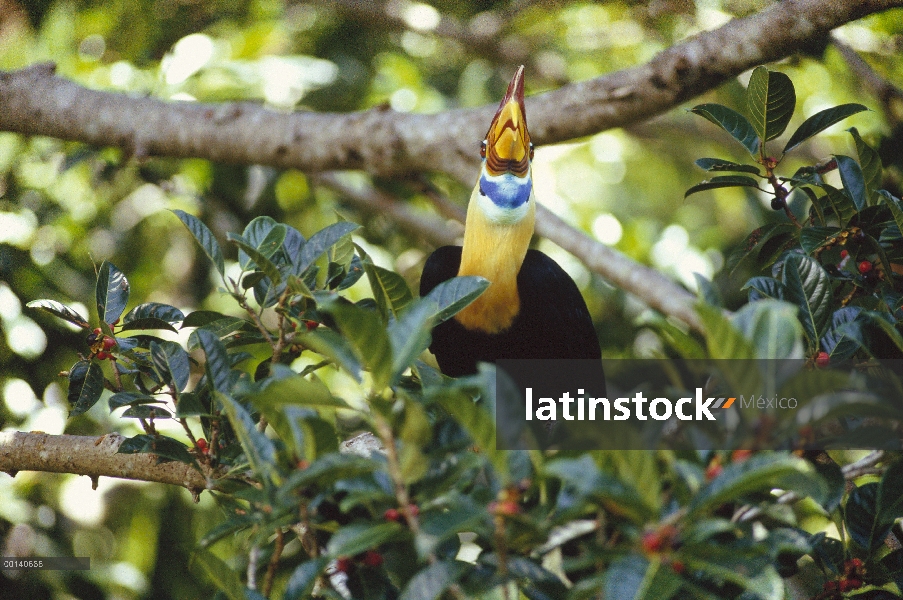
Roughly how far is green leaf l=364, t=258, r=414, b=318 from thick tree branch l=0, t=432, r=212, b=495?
24.4 inches

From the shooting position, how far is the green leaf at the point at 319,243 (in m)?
1.60

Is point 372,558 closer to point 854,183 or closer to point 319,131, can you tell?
point 854,183

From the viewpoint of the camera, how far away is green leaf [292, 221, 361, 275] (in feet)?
5.25

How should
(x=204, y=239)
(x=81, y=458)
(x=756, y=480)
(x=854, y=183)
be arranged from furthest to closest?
(x=81, y=458) < (x=854, y=183) < (x=204, y=239) < (x=756, y=480)

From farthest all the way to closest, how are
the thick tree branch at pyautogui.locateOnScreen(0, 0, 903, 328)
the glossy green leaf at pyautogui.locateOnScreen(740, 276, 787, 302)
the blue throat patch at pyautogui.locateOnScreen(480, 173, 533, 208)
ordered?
the thick tree branch at pyautogui.locateOnScreen(0, 0, 903, 328) → the blue throat patch at pyautogui.locateOnScreen(480, 173, 533, 208) → the glossy green leaf at pyautogui.locateOnScreen(740, 276, 787, 302)

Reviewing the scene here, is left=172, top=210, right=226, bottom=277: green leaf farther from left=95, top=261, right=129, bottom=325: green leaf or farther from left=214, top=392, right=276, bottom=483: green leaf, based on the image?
left=214, top=392, right=276, bottom=483: green leaf

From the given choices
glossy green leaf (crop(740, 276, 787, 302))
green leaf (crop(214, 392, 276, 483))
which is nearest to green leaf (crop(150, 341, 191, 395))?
green leaf (crop(214, 392, 276, 483))

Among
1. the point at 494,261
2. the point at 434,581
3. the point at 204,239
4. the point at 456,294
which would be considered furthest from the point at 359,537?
the point at 494,261

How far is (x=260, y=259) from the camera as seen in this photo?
4.85 ft

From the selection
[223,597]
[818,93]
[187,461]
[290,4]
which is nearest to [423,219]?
[290,4]

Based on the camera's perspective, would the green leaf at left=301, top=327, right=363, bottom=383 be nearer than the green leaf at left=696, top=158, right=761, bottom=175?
Yes

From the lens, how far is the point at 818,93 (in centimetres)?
422

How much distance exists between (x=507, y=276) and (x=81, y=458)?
130 centimetres

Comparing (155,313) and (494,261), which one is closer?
(155,313)
